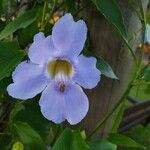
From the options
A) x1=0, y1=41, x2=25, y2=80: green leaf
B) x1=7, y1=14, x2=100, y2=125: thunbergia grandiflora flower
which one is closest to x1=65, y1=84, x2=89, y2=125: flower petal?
x1=7, y1=14, x2=100, y2=125: thunbergia grandiflora flower

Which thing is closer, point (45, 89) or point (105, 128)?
point (45, 89)

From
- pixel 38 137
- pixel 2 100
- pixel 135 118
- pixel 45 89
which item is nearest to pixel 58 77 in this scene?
pixel 45 89

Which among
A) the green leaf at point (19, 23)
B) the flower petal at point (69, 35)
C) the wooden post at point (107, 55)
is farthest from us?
the wooden post at point (107, 55)

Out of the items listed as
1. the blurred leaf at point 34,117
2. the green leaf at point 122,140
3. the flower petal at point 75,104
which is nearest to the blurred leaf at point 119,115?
the green leaf at point 122,140

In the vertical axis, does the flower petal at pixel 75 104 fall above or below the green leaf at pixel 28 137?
above

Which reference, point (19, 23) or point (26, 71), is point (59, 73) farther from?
point (19, 23)

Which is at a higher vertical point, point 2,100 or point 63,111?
point 63,111

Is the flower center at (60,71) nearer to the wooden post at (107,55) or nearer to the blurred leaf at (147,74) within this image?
the blurred leaf at (147,74)

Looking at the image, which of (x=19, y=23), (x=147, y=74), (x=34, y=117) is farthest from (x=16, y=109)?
(x=147, y=74)

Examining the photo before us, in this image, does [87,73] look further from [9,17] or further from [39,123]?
[9,17]
